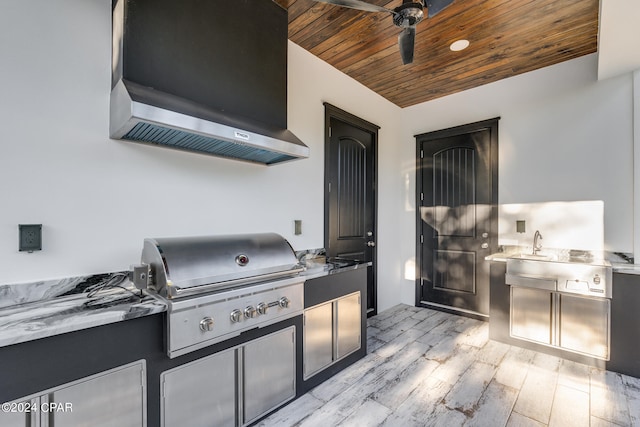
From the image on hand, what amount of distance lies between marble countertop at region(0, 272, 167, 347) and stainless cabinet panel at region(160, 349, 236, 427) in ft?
1.22

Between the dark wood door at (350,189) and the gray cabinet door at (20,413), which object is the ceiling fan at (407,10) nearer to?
the dark wood door at (350,189)

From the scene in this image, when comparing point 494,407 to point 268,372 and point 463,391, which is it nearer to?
point 463,391

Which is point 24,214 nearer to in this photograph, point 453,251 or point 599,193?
point 453,251

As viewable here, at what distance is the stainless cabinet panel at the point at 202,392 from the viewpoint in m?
1.41

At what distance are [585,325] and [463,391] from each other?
132cm

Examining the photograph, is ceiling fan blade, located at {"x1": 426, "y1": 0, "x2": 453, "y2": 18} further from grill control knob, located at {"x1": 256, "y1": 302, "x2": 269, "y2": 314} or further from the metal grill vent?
grill control knob, located at {"x1": 256, "y1": 302, "x2": 269, "y2": 314}

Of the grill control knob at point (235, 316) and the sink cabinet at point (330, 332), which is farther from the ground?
the grill control knob at point (235, 316)

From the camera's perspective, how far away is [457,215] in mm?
3727

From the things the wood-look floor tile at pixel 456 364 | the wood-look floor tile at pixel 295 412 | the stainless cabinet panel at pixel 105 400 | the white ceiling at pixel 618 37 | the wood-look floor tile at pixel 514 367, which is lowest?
the wood-look floor tile at pixel 514 367

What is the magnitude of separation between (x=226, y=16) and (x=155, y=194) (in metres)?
1.25

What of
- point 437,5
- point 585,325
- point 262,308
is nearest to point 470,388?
point 585,325

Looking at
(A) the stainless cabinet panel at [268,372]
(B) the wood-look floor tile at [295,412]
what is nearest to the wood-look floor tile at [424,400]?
(B) the wood-look floor tile at [295,412]

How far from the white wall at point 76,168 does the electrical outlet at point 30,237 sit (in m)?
0.02

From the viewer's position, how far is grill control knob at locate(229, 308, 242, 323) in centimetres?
159
